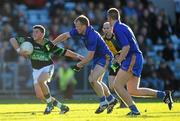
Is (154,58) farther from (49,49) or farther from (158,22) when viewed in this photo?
(49,49)

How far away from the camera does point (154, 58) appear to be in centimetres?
3092

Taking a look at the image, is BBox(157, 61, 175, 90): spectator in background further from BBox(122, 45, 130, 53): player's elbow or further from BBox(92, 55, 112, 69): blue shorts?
BBox(122, 45, 130, 53): player's elbow

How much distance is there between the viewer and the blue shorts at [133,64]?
1656 cm

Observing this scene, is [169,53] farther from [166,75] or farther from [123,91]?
[123,91]

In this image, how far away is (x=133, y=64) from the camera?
16.6 metres

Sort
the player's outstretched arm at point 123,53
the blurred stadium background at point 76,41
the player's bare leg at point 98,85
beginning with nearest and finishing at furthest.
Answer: the player's outstretched arm at point 123,53, the player's bare leg at point 98,85, the blurred stadium background at point 76,41

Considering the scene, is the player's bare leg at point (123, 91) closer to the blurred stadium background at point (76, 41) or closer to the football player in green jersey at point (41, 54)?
the football player in green jersey at point (41, 54)

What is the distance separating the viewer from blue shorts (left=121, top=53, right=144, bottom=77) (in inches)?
652

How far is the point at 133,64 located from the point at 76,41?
43.2 ft

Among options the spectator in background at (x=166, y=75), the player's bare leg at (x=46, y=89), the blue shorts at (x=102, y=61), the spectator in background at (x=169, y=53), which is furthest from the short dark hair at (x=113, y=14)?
the spectator in background at (x=169, y=53)

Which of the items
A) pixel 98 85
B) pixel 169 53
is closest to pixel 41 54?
pixel 98 85

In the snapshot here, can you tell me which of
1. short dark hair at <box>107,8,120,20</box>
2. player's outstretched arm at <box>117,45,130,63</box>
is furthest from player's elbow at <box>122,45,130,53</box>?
short dark hair at <box>107,8,120,20</box>

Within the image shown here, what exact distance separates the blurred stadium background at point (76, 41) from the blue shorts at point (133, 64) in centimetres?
1148

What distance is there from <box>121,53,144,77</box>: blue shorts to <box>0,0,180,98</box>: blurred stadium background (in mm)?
11478
